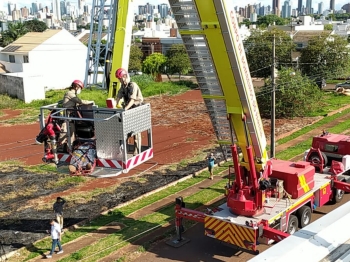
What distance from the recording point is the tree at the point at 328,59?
140ft

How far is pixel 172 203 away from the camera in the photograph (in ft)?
52.1

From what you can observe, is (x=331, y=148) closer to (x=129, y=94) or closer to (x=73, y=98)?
(x=129, y=94)

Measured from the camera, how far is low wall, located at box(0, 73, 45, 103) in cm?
4162

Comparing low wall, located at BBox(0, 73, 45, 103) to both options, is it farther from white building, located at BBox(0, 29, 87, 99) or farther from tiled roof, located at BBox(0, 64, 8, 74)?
tiled roof, located at BBox(0, 64, 8, 74)

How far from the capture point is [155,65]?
195 feet

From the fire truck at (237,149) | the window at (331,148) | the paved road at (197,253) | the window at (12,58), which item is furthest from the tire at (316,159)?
the window at (12,58)

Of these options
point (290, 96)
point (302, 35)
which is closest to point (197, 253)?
point (290, 96)

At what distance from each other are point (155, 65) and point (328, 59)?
24.7 m

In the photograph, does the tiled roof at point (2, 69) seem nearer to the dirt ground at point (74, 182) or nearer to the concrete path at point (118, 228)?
the dirt ground at point (74, 182)

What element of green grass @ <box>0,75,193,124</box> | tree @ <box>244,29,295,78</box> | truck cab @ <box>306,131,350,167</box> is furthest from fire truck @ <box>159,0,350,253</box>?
tree @ <box>244,29,295,78</box>

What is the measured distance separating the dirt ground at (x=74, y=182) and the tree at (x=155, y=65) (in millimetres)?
28566

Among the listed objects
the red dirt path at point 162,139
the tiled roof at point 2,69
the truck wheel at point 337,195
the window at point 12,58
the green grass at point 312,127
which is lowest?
the red dirt path at point 162,139

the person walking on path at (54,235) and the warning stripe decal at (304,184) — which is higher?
the warning stripe decal at (304,184)

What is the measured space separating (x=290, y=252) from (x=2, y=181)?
17.4m
